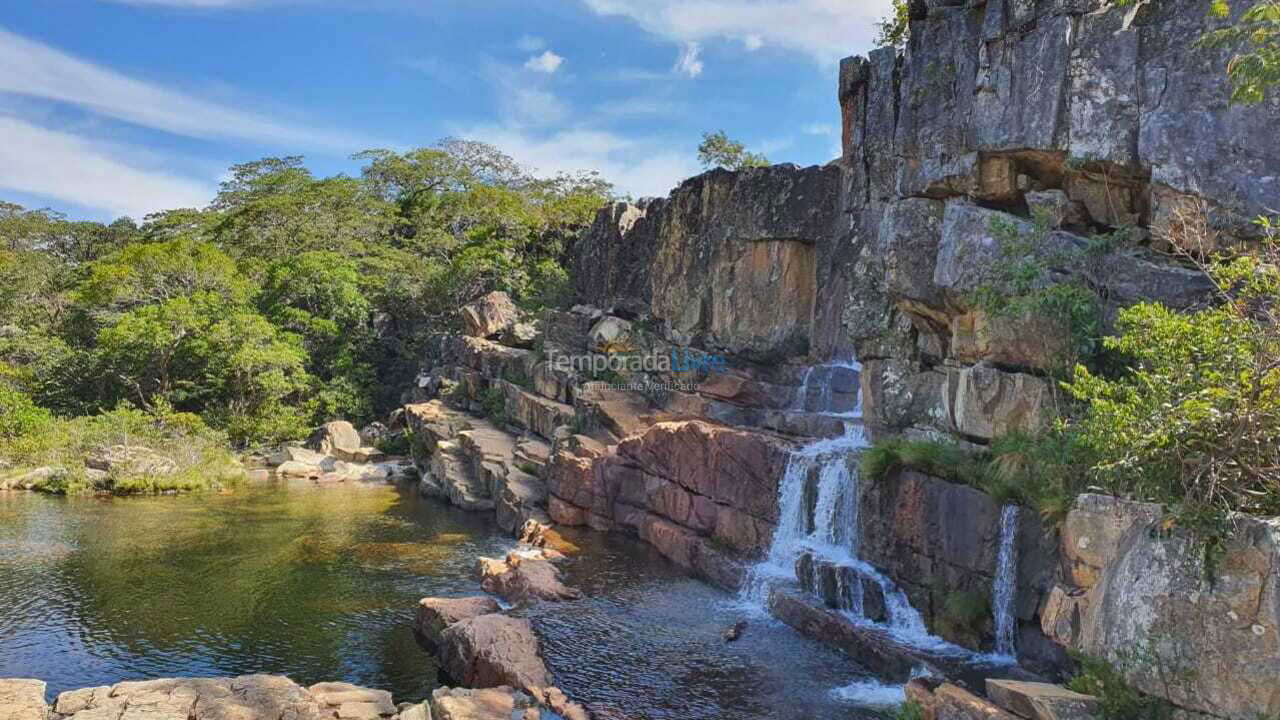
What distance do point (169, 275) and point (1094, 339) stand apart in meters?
38.7

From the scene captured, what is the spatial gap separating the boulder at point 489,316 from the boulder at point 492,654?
2237 centimetres

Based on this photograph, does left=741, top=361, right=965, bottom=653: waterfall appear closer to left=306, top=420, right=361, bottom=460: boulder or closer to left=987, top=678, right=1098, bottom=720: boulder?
left=987, top=678, right=1098, bottom=720: boulder

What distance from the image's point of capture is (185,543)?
798 inches

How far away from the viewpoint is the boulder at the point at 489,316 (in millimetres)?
34938

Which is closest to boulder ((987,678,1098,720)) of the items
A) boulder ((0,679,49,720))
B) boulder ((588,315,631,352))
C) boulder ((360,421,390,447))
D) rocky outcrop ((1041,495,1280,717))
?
rocky outcrop ((1041,495,1280,717))

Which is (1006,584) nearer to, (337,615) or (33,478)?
(337,615)

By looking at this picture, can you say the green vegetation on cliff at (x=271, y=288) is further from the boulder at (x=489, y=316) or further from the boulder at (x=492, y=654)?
the boulder at (x=492, y=654)

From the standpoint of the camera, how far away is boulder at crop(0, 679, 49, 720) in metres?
9.58

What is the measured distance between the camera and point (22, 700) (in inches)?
388

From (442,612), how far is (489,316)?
873 inches

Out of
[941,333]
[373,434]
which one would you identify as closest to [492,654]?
[941,333]

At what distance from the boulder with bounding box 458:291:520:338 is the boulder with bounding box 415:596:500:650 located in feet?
68.5

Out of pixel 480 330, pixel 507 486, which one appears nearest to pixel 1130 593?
pixel 507 486

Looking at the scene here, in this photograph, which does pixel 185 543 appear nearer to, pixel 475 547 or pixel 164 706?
pixel 475 547
